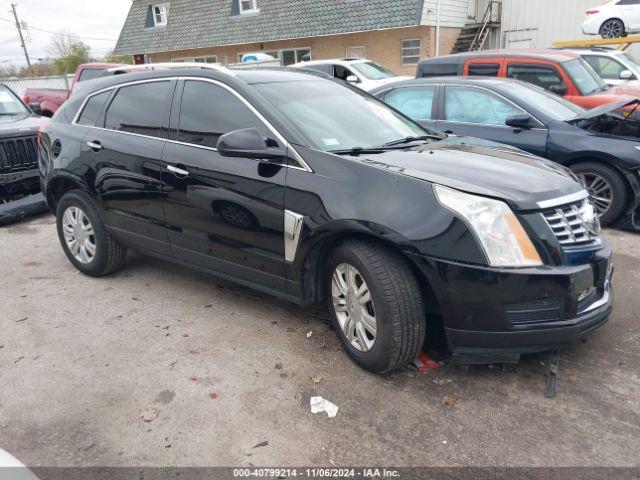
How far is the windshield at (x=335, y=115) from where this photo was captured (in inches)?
135

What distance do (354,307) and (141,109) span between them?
242cm

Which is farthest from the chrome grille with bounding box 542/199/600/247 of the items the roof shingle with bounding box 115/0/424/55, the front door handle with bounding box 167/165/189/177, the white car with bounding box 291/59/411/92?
the roof shingle with bounding box 115/0/424/55

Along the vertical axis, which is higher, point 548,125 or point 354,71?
point 354,71

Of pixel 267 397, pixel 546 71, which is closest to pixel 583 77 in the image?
pixel 546 71

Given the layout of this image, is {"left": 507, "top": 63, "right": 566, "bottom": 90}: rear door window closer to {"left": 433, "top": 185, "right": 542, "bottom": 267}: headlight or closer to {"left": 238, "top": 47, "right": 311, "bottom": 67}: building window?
{"left": 433, "top": 185, "right": 542, "bottom": 267}: headlight

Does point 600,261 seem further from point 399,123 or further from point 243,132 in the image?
point 243,132

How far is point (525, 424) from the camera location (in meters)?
2.66

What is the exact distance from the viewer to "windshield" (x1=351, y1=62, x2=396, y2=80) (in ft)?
43.0

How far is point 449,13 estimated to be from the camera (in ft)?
62.7

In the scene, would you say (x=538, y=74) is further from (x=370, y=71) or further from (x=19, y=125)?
(x=19, y=125)

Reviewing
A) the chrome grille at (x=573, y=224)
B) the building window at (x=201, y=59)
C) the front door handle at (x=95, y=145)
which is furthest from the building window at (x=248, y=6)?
the chrome grille at (x=573, y=224)

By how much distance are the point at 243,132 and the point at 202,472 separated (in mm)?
1921

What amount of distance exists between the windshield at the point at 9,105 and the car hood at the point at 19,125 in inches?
8.4

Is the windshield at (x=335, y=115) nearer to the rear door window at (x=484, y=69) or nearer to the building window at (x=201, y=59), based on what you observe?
the rear door window at (x=484, y=69)
